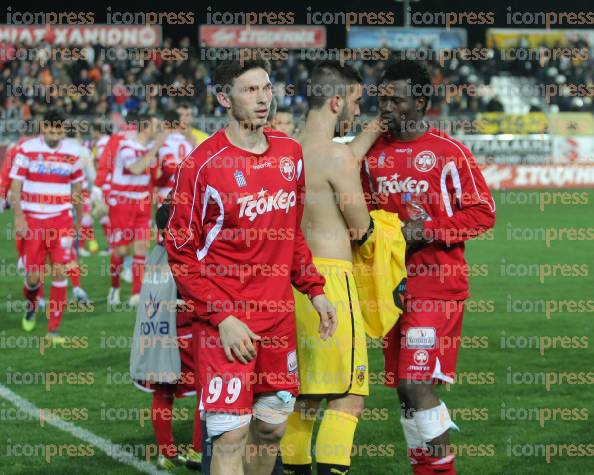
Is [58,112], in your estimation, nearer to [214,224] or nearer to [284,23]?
[214,224]

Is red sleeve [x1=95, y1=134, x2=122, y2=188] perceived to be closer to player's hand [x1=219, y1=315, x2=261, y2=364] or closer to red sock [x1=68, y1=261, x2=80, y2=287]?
red sock [x1=68, y1=261, x2=80, y2=287]

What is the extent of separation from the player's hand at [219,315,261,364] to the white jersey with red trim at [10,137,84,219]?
712cm

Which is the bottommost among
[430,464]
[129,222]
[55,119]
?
[430,464]

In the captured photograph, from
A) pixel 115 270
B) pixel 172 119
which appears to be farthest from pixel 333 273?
pixel 115 270

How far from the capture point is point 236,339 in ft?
15.9

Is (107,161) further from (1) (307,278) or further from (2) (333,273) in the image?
(1) (307,278)

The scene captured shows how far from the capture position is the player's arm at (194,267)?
4855mm

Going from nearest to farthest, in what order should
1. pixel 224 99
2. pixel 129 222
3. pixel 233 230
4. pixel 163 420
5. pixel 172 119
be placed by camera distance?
pixel 233 230
pixel 224 99
pixel 163 420
pixel 172 119
pixel 129 222

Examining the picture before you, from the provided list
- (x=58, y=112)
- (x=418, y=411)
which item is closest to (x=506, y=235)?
(x=58, y=112)

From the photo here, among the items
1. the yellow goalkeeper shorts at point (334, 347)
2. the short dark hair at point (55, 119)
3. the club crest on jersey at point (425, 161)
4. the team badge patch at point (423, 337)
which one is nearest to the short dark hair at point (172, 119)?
the short dark hair at point (55, 119)

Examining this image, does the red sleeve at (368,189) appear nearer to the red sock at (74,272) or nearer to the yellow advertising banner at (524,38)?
the red sock at (74,272)

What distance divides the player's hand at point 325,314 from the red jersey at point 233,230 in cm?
16

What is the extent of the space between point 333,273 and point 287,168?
2.59ft

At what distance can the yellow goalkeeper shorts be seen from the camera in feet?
18.4
